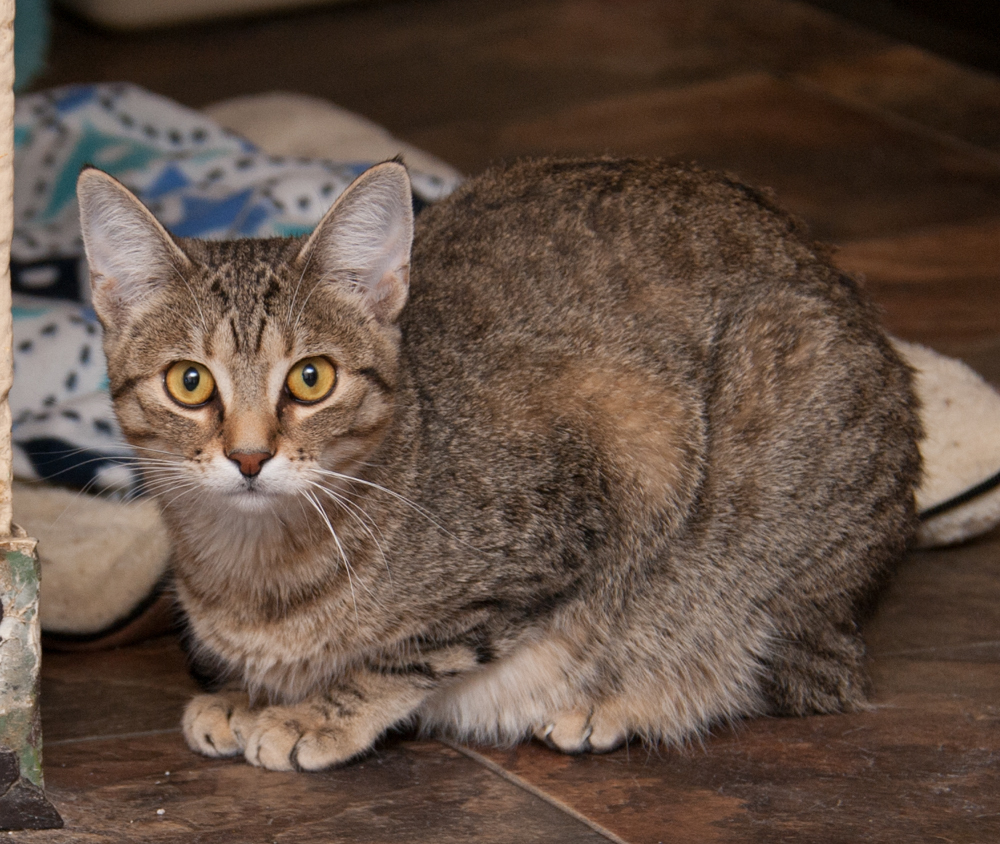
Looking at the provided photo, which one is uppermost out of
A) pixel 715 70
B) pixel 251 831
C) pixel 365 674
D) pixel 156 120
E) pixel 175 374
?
pixel 715 70

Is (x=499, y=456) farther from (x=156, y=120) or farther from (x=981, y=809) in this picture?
(x=156, y=120)

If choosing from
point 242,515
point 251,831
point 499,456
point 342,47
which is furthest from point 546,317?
point 342,47

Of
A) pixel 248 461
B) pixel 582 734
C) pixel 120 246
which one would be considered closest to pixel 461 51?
pixel 120 246

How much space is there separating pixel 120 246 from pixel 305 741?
2.23 feet

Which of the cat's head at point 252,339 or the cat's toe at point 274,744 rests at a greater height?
the cat's head at point 252,339

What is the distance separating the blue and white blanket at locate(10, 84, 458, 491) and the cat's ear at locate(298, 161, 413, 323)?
47cm

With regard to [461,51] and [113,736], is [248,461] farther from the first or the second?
[461,51]

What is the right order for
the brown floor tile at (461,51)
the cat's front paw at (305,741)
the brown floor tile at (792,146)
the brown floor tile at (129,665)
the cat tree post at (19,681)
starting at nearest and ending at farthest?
the cat tree post at (19,681) < the cat's front paw at (305,741) < the brown floor tile at (129,665) < the brown floor tile at (792,146) < the brown floor tile at (461,51)

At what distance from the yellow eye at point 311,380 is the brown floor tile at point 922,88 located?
3.23 meters

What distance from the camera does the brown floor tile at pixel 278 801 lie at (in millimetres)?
1631

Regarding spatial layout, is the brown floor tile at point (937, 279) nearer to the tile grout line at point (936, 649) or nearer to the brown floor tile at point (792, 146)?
the brown floor tile at point (792, 146)

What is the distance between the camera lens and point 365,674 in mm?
1839

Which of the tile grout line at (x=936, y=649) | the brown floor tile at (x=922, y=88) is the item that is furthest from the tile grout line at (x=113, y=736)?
the brown floor tile at (x=922, y=88)

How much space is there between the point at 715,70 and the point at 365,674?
3811mm
